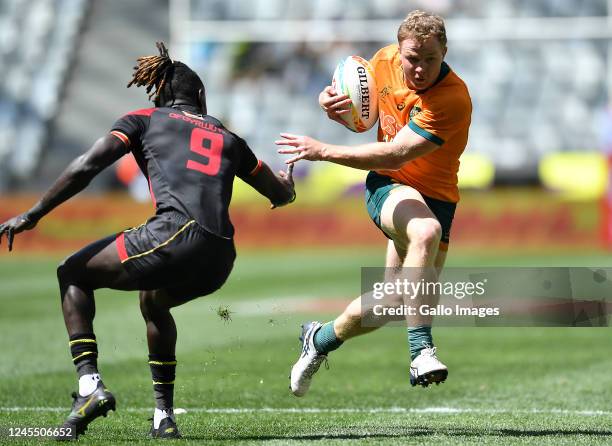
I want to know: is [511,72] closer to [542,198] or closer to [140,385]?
[542,198]

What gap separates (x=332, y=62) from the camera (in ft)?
120

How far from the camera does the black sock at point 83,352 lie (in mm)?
5949

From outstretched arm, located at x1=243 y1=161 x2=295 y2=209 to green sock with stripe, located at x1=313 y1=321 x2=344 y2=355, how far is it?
0.87 metres

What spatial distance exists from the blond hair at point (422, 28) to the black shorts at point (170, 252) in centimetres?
164

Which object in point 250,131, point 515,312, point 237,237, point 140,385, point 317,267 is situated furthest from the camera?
point 250,131

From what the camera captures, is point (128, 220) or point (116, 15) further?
point (116, 15)

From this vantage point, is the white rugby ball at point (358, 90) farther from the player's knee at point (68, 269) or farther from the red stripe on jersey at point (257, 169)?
the player's knee at point (68, 269)

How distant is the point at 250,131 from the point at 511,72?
8538 mm

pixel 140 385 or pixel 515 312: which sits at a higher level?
pixel 515 312

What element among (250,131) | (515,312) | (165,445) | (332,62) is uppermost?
(332,62)

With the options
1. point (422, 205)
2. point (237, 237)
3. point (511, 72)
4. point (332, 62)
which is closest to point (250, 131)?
point (332, 62)

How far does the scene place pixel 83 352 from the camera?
5.98 metres

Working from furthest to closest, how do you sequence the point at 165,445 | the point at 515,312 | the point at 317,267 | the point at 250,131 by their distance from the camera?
1. the point at 250,131
2. the point at 317,267
3. the point at 515,312
4. the point at 165,445

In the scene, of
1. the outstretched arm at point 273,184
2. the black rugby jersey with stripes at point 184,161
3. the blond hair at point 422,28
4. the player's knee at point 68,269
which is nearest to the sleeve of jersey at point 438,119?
the blond hair at point 422,28
